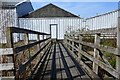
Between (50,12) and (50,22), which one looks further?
(50,12)

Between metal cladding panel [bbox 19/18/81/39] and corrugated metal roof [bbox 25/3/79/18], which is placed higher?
corrugated metal roof [bbox 25/3/79/18]

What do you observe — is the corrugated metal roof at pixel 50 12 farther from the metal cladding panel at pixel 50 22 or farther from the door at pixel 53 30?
the door at pixel 53 30

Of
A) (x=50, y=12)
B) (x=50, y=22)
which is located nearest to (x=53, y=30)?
(x=50, y=22)

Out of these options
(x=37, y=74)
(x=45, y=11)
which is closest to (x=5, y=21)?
(x=37, y=74)

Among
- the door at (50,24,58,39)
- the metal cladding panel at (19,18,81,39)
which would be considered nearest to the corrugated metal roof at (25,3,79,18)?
the metal cladding panel at (19,18,81,39)

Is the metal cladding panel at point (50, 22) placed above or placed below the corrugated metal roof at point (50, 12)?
below

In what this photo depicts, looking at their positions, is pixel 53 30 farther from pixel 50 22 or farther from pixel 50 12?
pixel 50 12

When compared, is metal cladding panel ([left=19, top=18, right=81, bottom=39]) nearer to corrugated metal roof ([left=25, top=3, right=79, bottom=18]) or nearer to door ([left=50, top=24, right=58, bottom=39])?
door ([left=50, top=24, right=58, bottom=39])

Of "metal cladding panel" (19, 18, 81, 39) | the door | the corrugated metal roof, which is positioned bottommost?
the door

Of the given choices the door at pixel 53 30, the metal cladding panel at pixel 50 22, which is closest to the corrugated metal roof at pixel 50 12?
the metal cladding panel at pixel 50 22

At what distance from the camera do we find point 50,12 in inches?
1228

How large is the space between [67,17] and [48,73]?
81.8 ft

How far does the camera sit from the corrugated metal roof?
30.3 m

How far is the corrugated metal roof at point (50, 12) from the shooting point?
30.3 m
